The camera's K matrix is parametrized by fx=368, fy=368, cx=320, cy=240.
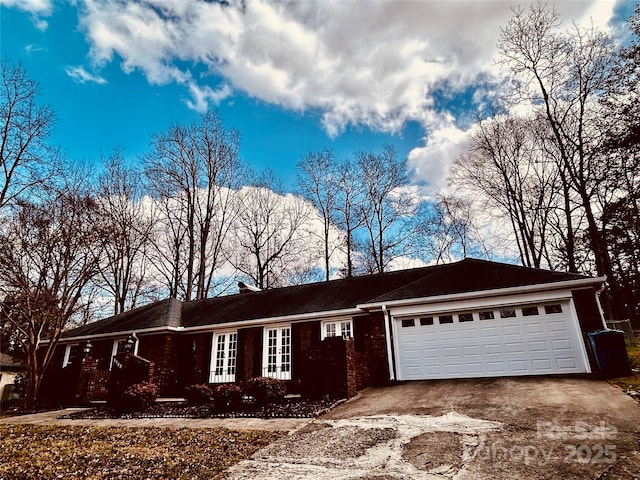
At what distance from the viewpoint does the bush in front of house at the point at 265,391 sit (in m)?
9.84

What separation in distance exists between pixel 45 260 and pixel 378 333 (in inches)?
509

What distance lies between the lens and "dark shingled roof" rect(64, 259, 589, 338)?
1142cm

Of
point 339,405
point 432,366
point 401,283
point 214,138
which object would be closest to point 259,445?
point 339,405

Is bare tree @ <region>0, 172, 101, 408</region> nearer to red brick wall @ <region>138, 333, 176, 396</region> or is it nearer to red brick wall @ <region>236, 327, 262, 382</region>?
red brick wall @ <region>138, 333, 176, 396</region>

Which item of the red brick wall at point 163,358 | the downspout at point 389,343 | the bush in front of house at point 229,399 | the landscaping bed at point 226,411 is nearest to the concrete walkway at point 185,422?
the landscaping bed at point 226,411

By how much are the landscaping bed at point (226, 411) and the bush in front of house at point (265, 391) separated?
160mm

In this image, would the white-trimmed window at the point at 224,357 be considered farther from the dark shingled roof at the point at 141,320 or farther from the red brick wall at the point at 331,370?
the red brick wall at the point at 331,370

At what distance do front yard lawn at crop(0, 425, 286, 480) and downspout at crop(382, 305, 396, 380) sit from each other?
551 centimetres

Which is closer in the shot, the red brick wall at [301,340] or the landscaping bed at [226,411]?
the landscaping bed at [226,411]

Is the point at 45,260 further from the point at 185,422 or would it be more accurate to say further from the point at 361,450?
the point at 361,450

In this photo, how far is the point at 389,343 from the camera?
38.5 feet

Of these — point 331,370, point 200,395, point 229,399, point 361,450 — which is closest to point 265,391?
point 229,399

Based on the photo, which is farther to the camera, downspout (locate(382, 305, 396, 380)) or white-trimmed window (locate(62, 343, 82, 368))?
white-trimmed window (locate(62, 343, 82, 368))

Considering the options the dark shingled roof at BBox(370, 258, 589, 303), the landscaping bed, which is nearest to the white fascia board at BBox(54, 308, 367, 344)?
the dark shingled roof at BBox(370, 258, 589, 303)
